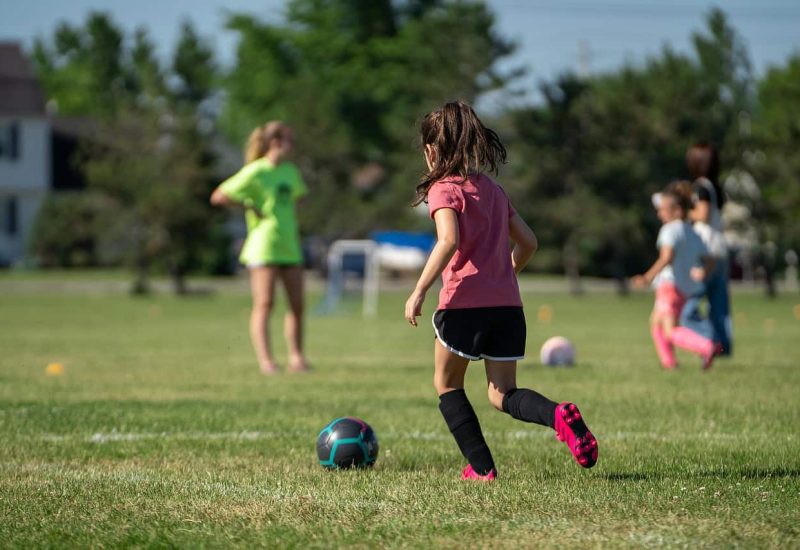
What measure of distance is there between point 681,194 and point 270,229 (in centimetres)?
386

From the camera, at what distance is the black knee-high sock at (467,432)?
583cm

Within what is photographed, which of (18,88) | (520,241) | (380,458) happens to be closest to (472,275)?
(520,241)

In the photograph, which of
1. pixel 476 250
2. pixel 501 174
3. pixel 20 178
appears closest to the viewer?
pixel 476 250

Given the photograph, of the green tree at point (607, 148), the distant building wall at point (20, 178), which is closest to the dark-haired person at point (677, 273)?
the green tree at point (607, 148)

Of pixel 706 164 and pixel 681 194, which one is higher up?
pixel 706 164

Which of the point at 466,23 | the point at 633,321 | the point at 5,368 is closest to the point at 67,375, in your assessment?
the point at 5,368

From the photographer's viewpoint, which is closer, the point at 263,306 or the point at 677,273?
the point at 677,273

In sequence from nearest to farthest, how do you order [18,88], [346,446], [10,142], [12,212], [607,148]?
[346,446] → [607,148] → [18,88] → [10,142] → [12,212]

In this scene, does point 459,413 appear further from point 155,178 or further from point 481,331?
point 155,178

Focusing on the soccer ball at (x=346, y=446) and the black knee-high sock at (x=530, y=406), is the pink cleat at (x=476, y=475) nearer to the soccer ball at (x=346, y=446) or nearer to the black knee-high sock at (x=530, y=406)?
the black knee-high sock at (x=530, y=406)

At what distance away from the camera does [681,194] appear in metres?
12.1

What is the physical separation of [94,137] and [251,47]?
96.4 feet

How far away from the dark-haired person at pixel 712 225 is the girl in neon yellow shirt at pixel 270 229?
377cm

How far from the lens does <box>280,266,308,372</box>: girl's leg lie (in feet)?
39.3
